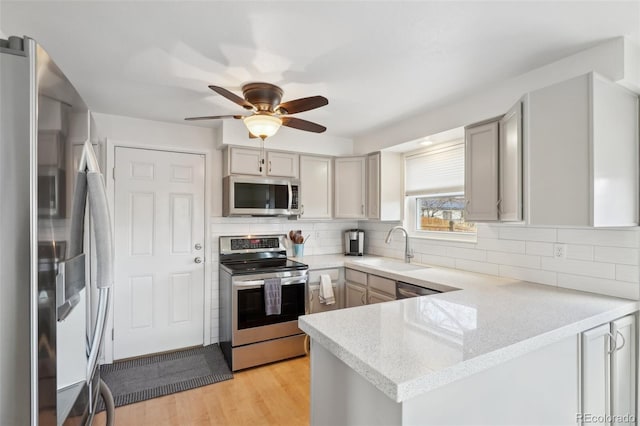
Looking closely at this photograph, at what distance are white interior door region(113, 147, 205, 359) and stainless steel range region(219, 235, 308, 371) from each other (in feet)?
1.13

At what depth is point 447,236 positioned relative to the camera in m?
3.12

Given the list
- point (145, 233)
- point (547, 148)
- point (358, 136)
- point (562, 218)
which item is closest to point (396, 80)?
point (547, 148)

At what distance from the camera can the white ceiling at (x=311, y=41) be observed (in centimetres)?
148

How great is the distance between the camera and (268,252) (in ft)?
11.8

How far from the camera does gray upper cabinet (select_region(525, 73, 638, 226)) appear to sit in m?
1.63

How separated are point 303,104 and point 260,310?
75.7 inches

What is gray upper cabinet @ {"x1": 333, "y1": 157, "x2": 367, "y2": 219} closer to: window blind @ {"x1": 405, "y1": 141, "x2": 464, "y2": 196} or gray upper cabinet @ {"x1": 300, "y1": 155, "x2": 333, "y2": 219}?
gray upper cabinet @ {"x1": 300, "y1": 155, "x2": 333, "y2": 219}

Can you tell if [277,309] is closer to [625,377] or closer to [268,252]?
[268,252]

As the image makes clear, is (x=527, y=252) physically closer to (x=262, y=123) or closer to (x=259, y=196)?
(x=262, y=123)

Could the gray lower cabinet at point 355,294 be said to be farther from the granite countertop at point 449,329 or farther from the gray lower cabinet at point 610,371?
the gray lower cabinet at point 610,371

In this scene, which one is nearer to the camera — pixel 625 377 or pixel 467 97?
pixel 625 377

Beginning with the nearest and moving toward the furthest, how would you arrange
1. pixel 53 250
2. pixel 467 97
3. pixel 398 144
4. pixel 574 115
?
1. pixel 53 250
2. pixel 574 115
3. pixel 467 97
4. pixel 398 144

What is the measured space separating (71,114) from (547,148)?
7.18 feet

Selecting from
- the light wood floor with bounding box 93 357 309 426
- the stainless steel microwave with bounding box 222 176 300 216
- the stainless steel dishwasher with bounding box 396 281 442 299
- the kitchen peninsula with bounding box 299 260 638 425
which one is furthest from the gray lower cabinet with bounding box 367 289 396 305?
the stainless steel microwave with bounding box 222 176 300 216
